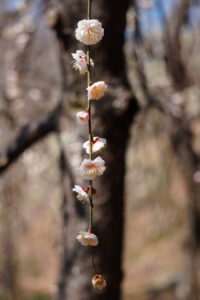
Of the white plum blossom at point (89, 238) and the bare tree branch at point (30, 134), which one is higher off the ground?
the white plum blossom at point (89, 238)

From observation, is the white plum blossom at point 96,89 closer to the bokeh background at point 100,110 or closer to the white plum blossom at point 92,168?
the white plum blossom at point 92,168

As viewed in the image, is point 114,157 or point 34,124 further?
point 34,124

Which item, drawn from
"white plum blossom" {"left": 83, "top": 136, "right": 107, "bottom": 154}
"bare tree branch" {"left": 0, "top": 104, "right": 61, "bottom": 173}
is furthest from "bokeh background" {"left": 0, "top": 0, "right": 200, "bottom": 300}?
"white plum blossom" {"left": 83, "top": 136, "right": 107, "bottom": 154}

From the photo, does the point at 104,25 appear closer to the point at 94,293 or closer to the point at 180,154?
the point at 94,293

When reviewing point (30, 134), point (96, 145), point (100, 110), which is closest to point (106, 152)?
point (100, 110)

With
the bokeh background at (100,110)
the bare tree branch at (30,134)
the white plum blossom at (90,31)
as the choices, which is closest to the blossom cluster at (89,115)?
the white plum blossom at (90,31)

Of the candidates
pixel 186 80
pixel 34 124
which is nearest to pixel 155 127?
pixel 186 80

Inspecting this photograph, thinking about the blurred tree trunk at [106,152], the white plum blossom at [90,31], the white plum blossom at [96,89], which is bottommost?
the blurred tree trunk at [106,152]

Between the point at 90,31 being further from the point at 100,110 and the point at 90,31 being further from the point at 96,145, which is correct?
the point at 100,110

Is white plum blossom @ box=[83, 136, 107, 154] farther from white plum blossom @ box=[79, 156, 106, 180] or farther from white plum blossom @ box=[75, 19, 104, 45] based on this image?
white plum blossom @ box=[75, 19, 104, 45]
